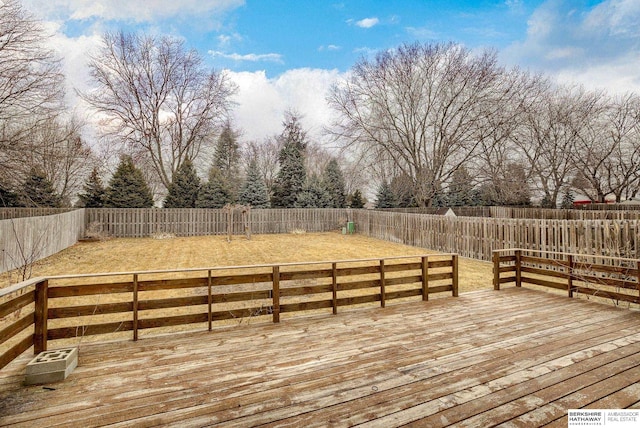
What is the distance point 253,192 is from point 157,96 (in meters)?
10.2

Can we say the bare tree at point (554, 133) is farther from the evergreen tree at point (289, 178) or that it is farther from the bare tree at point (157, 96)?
the bare tree at point (157, 96)

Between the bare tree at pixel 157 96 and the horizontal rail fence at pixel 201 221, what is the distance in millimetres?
5543

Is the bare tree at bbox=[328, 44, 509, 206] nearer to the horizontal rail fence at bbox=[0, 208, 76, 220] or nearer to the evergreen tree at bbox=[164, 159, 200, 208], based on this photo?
the evergreen tree at bbox=[164, 159, 200, 208]

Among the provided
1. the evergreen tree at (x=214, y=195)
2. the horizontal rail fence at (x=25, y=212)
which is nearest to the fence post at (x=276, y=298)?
the evergreen tree at (x=214, y=195)

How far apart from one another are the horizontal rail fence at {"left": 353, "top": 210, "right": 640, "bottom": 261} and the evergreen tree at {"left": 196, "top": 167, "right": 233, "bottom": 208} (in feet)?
38.5

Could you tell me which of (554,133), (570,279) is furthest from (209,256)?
(554,133)

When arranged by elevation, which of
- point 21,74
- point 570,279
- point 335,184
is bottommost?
point 570,279

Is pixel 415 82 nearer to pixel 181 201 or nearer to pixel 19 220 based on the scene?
pixel 181 201

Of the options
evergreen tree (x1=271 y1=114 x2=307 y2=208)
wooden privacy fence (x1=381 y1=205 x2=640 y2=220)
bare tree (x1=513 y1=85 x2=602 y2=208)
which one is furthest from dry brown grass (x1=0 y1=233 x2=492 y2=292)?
bare tree (x1=513 y1=85 x2=602 y2=208)

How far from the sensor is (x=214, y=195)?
22.5 m

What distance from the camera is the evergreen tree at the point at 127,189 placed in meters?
19.7

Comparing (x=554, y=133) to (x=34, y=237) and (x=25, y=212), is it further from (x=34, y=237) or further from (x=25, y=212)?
(x=25, y=212)

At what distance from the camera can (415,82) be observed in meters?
19.9

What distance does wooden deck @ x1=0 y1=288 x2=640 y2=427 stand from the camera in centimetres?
243
